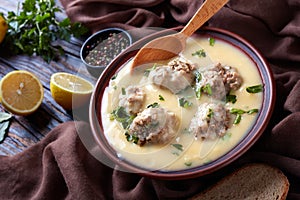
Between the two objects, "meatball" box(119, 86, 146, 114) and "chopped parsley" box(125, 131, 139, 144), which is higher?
"meatball" box(119, 86, 146, 114)

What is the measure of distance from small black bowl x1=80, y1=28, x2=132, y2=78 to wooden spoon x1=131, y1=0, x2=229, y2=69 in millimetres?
273

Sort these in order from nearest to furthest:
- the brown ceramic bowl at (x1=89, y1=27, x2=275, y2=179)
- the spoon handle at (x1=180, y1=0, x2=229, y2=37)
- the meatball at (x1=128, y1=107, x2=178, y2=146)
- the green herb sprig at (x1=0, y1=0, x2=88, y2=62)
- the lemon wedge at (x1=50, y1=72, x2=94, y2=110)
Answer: the brown ceramic bowl at (x1=89, y1=27, x2=275, y2=179) → the meatball at (x1=128, y1=107, x2=178, y2=146) → the spoon handle at (x1=180, y1=0, x2=229, y2=37) → the lemon wedge at (x1=50, y1=72, x2=94, y2=110) → the green herb sprig at (x1=0, y1=0, x2=88, y2=62)

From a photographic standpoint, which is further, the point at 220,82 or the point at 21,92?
the point at 21,92

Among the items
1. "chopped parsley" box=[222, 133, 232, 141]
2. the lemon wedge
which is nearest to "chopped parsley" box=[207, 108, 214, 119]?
"chopped parsley" box=[222, 133, 232, 141]

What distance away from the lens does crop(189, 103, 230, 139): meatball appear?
2342mm

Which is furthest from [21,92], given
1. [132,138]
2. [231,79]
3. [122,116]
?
[231,79]

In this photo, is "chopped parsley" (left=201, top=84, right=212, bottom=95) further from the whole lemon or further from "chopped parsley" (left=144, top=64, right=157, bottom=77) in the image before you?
the whole lemon

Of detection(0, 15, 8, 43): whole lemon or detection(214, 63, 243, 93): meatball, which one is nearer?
detection(214, 63, 243, 93): meatball

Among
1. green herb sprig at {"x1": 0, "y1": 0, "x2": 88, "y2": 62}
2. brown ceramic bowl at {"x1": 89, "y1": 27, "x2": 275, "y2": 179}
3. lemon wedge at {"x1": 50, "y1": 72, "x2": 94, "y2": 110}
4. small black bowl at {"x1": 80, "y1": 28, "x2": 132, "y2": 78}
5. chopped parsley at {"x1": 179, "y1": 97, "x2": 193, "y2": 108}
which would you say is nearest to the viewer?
brown ceramic bowl at {"x1": 89, "y1": 27, "x2": 275, "y2": 179}

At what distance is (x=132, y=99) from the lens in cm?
252

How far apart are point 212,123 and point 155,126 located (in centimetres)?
25

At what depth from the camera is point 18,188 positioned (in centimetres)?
263

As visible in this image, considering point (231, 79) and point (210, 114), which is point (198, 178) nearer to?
point (210, 114)

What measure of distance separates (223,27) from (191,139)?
77 centimetres
